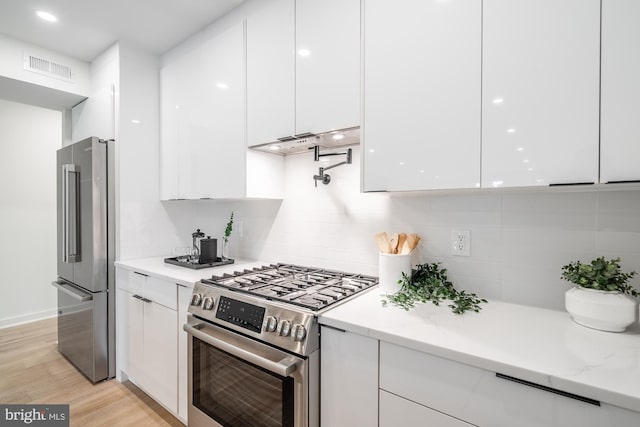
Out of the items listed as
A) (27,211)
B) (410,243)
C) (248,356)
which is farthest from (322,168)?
(27,211)

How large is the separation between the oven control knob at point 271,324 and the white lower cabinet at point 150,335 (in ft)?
2.73

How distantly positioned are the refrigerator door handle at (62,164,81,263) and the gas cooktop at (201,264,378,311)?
150 centimetres

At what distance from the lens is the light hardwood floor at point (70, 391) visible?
6.37 feet

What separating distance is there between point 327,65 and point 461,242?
1097 mm

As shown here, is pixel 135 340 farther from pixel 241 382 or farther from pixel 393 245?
pixel 393 245

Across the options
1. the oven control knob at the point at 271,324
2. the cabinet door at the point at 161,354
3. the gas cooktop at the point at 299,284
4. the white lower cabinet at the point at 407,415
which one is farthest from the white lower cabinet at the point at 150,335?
the white lower cabinet at the point at 407,415

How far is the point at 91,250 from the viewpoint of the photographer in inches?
91.1

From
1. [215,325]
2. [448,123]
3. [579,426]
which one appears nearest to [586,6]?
[448,123]

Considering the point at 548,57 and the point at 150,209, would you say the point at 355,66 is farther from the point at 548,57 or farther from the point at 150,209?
the point at 150,209

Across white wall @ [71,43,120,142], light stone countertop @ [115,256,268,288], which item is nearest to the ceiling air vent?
white wall @ [71,43,120,142]

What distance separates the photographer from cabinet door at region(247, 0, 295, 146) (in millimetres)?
1705

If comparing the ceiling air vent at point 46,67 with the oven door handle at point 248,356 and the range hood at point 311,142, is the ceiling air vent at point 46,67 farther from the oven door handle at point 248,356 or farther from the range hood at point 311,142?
the oven door handle at point 248,356

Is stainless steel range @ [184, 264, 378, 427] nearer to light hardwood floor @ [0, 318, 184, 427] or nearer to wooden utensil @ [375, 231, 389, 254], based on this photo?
wooden utensil @ [375, 231, 389, 254]

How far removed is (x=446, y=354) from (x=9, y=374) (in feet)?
11.0
